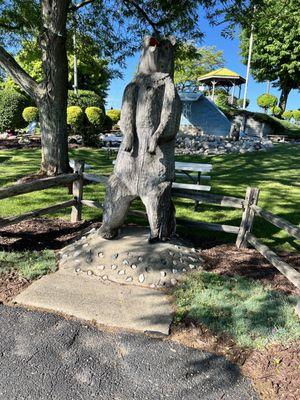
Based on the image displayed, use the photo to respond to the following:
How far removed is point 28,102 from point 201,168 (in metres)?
17.0

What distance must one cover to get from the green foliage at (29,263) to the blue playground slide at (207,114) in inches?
851

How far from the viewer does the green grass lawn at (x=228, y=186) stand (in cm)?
668

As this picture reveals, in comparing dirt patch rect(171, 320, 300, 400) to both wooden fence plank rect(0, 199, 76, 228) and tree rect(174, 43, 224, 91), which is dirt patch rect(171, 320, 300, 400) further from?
tree rect(174, 43, 224, 91)

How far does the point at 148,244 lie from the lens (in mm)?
4660

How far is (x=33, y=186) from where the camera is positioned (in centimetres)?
494

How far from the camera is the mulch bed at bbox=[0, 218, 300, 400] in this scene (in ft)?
9.16

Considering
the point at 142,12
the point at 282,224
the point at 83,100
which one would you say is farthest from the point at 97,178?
the point at 83,100

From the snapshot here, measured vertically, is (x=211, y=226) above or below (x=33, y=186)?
below

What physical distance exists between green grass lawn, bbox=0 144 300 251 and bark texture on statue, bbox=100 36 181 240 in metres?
1.93

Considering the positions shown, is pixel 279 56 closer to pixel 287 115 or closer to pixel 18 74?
pixel 287 115

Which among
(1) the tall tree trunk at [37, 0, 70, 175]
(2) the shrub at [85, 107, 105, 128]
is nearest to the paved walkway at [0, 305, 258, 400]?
(1) the tall tree trunk at [37, 0, 70, 175]

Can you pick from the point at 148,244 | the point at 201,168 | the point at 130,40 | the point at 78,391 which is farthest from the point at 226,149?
the point at 78,391

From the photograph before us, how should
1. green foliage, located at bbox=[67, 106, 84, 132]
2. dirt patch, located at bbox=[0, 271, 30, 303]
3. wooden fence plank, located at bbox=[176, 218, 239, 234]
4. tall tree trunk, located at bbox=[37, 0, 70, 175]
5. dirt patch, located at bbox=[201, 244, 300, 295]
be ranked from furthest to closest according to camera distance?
green foliage, located at bbox=[67, 106, 84, 132]
tall tree trunk, located at bbox=[37, 0, 70, 175]
wooden fence plank, located at bbox=[176, 218, 239, 234]
dirt patch, located at bbox=[201, 244, 300, 295]
dirt patch, located at bbox=[0, 271, 30, 303]

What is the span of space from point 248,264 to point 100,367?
9.07 feet
